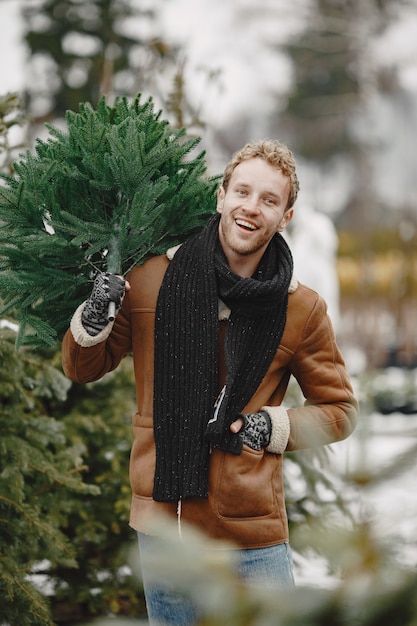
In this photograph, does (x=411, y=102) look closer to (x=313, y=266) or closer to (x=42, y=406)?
(x=313, y=266)

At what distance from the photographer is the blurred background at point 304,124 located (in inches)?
174

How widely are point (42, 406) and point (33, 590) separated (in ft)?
3.45

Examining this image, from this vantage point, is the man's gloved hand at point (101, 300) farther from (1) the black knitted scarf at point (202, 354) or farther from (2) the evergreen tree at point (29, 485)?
(2) the evergreen tree at point (29, 485)

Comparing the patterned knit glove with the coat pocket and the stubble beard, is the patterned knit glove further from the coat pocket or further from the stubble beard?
the stubble beard

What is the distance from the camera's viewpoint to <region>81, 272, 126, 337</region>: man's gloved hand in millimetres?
2516

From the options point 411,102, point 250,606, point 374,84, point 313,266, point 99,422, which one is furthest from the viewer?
point 411,102

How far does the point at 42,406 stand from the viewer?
4.20m

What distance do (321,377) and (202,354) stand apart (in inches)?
14.7

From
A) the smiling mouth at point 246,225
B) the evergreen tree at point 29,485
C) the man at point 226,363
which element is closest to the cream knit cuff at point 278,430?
the man at point 226,363

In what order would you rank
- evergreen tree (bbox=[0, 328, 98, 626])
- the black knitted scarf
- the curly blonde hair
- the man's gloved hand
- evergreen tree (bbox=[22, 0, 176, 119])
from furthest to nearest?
evergreen tree (bbox=[22, 0, 176, 119]) → evergreen tree (bbox=[0, 328, 98, 626]) → the curly blonde hair → the black knitted scarf → the man's gloved hand

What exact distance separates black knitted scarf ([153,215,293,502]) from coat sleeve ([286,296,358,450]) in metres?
0.10

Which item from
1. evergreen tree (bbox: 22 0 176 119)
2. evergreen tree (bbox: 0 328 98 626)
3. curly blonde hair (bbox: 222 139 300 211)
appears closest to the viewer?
curly blonde hair (bbox: 222 139 300 211)

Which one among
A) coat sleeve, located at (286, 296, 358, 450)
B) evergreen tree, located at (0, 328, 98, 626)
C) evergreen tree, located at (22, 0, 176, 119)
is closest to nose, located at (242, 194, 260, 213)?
coat sleeve, located at (286, 296, 358, 450)

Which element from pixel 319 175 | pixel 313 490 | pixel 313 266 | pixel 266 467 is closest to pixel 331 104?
pixel 319 175
